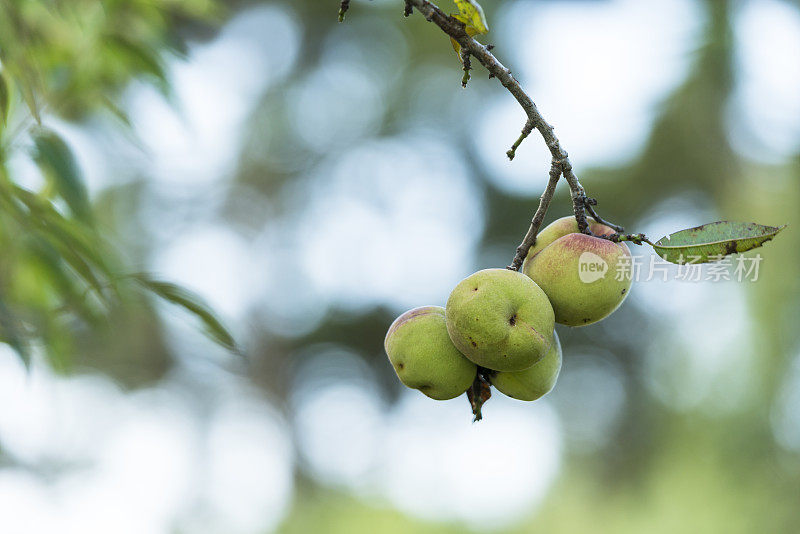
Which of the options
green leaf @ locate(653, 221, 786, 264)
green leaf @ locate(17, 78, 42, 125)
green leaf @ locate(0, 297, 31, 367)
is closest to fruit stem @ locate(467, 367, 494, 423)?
green leaf @ locate(653, 221, 786, 264)

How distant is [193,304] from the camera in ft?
2.78

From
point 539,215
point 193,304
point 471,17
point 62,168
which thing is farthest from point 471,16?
point 62,168

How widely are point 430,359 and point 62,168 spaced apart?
55 centimetres

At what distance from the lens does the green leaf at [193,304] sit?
840mm

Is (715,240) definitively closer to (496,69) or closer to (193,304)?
(496,69)

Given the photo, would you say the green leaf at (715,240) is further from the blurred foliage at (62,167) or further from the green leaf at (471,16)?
the blurred foliage at (62,167)

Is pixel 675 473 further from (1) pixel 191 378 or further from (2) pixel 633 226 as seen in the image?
(1) pixel 191 378

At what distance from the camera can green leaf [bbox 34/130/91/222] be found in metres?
0.93

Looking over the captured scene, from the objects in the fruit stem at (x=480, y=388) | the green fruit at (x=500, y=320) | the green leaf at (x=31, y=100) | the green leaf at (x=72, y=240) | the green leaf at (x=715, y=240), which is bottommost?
the fruit stem at (x=480, y=388)

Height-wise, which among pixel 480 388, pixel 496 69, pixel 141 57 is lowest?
pixel 480 388

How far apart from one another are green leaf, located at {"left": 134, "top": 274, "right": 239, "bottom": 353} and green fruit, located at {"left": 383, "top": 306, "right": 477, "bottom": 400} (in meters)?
0.20

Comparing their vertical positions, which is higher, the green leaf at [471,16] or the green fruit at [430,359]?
the green leaf at [471,16]

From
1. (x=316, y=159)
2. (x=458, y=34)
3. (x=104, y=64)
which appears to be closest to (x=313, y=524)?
(x=316, y=159)

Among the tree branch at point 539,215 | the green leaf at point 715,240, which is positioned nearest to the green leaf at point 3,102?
the tree branch at point 539,215
